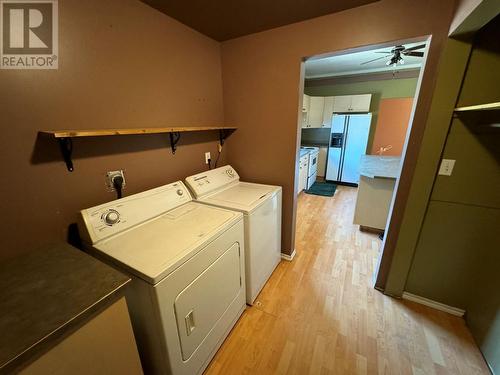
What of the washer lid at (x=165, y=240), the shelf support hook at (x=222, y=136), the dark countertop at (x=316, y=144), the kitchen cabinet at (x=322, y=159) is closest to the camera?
the washer lid at (x=165, y=240)

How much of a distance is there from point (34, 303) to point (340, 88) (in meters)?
5.72

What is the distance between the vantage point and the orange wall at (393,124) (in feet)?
13.7

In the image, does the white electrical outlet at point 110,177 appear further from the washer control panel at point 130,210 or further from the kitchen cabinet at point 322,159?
the kitchen cabinet at point 322,159

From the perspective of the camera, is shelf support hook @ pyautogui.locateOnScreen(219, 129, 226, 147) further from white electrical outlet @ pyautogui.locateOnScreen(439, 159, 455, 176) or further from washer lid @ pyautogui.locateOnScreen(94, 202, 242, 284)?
white electrical outlet @ pyautogui.locateOnScreen(439, 159, 455, 176)

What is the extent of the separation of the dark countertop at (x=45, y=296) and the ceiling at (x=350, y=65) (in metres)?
3.82

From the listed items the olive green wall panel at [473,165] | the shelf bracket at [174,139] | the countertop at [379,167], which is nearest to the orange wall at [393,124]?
the countertop at [379,167]

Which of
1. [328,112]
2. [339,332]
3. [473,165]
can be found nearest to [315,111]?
[328,112]

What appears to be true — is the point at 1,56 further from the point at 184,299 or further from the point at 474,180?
the point at 474,180

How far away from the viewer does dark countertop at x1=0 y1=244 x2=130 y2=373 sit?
1.89ft

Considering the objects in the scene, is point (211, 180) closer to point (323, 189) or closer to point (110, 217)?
point (110, 217)

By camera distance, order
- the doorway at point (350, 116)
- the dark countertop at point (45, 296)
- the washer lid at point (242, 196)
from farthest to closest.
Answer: the doorway at point (350, 116) < the washer lid at point (242, 196) < the dark countertop at point (45, 296)

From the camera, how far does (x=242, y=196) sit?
1.81 metres

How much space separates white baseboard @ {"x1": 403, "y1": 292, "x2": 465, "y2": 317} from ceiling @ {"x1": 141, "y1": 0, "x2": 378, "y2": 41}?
2327 millimetres

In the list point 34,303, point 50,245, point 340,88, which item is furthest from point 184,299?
point 340,88
